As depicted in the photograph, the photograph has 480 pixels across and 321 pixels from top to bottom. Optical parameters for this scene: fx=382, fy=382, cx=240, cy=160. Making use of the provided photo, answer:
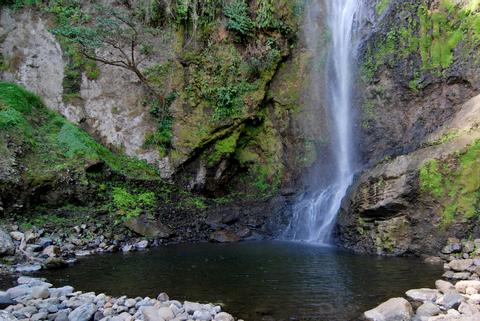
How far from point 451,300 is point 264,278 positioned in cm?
388

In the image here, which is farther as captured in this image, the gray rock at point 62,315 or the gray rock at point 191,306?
the gray rock at point 191,306

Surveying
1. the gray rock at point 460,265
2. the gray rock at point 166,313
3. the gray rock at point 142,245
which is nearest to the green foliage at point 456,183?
the gray rock at point 460,265

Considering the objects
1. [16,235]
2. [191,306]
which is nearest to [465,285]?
[191,306]

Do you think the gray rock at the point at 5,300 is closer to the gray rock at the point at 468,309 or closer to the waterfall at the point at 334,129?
the gray rock at the point at 468,309

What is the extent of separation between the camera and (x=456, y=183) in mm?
10758

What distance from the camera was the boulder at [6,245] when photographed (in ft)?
32.7

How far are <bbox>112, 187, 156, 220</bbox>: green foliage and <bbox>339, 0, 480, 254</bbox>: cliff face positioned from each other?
7.42 meters

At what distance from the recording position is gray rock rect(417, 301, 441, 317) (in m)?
6.32

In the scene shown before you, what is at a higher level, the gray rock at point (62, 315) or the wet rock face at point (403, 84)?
the wet rock face at point (403, 84)

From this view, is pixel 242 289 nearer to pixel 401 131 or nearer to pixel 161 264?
pixel 161 264

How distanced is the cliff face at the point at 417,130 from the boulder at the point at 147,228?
642 cm

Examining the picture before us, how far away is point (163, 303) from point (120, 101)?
12.9 m

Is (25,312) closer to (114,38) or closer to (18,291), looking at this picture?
(18,291)

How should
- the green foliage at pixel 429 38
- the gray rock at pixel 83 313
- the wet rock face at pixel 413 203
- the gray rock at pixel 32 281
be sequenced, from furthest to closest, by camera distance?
1. the green foliage at pixel 429 38
2. the wet rock face at pixel 413 203
3. the gray rock at pixel 32 281
4. the gray rock at pixel 83 313
